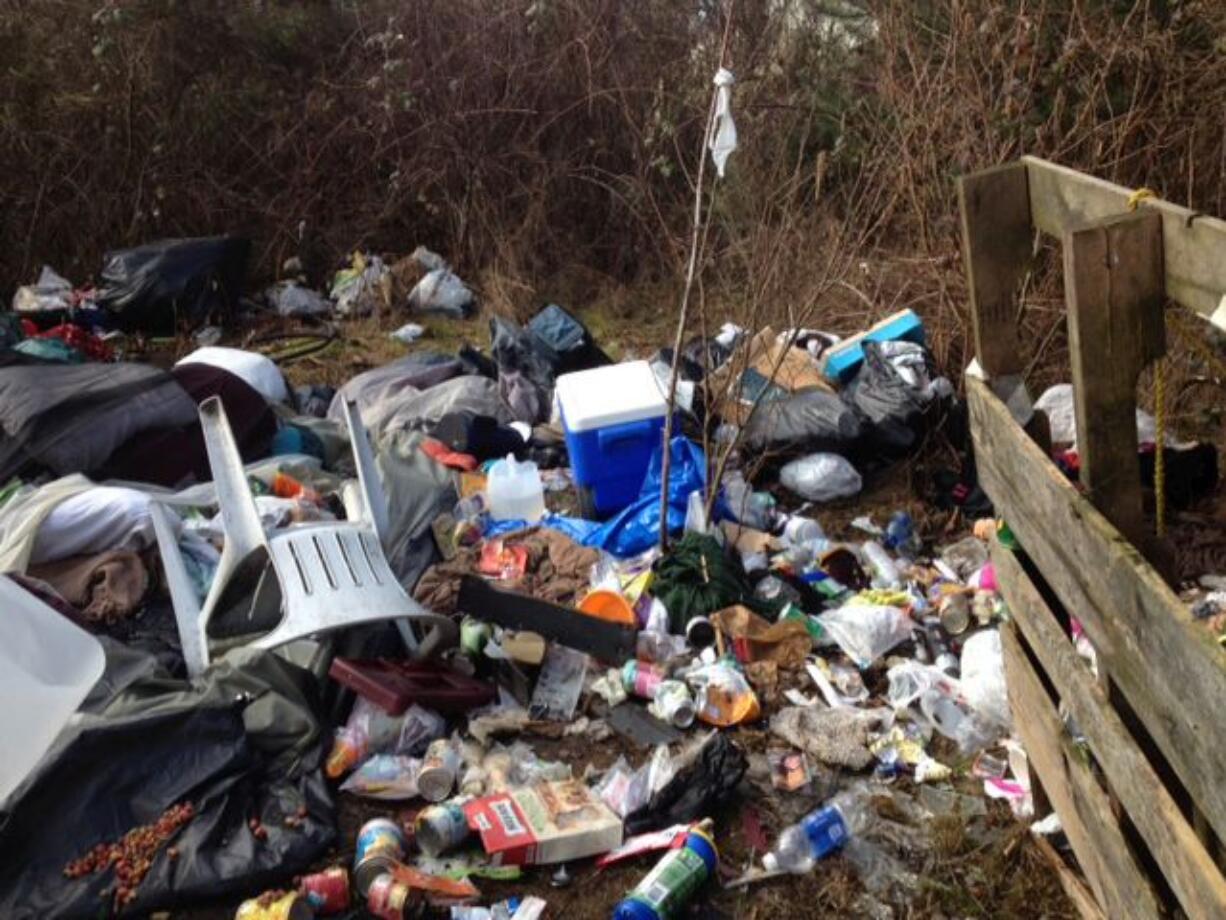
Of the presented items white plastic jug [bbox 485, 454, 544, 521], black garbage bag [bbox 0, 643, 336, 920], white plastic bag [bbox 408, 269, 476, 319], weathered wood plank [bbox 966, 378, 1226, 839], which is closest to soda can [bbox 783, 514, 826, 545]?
white plastic jug [bbox 485, 454, 544, 521]

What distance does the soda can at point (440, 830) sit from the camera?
3.00 m

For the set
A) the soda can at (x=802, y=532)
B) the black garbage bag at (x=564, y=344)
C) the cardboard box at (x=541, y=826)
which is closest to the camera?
the cardboard box at (x=541, y=826)

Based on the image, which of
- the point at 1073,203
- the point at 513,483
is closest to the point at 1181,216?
the point at 1073,203

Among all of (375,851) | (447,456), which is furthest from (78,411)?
(375,851)

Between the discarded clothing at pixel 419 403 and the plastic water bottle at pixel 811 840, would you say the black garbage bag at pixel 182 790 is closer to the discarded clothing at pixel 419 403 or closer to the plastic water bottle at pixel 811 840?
the plastic water bottle at pixel 811 840

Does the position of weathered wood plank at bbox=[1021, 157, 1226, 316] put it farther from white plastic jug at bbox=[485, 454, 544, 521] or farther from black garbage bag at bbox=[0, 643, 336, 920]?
white plastic jug at bbox=[485, 454, 544, 521]

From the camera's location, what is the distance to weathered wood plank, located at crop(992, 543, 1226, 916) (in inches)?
65.6

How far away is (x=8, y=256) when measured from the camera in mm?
8922

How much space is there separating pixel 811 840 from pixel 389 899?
1.10 meters

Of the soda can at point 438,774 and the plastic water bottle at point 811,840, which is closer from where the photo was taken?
the plastic water bottle at point 811,840

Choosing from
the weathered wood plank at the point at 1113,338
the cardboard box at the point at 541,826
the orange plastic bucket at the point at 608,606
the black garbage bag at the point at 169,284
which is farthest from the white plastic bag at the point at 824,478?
the black garbage bag at the point at 169,284

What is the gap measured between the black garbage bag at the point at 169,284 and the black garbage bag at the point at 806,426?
466cm

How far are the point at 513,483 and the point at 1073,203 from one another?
10.5ft

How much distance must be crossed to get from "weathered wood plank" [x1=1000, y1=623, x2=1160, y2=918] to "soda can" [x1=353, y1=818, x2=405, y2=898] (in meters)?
1.62
